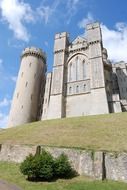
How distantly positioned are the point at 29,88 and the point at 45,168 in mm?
41808

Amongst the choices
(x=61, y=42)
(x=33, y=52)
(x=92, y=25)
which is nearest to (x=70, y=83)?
(x=61, y=42)

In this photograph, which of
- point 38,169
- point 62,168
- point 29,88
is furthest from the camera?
point 29,88

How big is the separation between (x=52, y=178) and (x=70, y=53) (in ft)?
150

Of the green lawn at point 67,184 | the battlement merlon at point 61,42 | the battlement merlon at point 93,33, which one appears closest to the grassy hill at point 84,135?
the green lawn at point 67,184

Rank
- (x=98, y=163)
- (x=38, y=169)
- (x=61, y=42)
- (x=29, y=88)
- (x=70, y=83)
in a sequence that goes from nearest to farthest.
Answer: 1. (x=38, y=169)
2. (x=98, y=163)
3. (x=70, y=83)
4. (x=29, y=88)
5. (x=61, y=42)

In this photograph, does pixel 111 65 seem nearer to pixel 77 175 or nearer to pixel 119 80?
pixel 119 80

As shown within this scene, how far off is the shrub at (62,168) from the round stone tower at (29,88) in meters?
34.5

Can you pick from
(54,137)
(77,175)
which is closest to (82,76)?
(54,137)

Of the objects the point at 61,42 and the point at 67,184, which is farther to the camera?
the point at 61,42

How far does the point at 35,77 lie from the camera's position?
197ft

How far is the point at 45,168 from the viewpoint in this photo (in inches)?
643

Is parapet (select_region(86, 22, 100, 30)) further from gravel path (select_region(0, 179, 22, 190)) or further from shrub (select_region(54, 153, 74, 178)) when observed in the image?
gravel path (select_region(0, 179, 22, 190))

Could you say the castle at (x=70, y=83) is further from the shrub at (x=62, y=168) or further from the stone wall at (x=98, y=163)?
the shrub at (x=62, y=168)

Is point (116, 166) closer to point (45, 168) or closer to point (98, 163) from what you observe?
point (98, 163)
